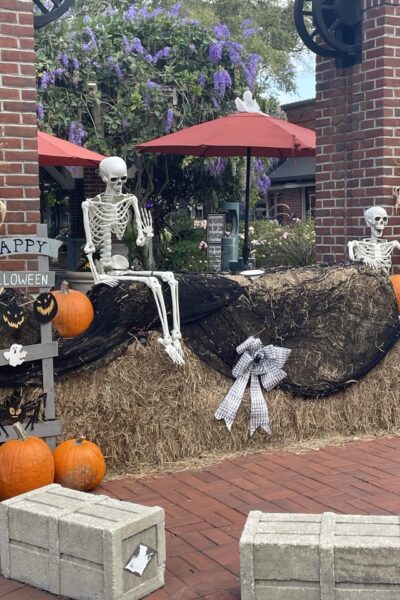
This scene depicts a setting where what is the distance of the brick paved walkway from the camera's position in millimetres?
3498

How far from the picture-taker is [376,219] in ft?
20.3

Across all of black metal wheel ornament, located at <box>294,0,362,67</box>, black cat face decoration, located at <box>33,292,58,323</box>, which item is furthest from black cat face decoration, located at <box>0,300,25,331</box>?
black metal wheel ornament, located at <box>294,0,362,67</box>

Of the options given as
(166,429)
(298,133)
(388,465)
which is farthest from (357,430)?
(298,133)

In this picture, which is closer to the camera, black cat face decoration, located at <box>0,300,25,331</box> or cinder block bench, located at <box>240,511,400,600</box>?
cinder block bench, located at <box>240,511,400,600</box>

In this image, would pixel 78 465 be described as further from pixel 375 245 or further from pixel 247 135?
pixel 247 135

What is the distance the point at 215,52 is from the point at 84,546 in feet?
43.0

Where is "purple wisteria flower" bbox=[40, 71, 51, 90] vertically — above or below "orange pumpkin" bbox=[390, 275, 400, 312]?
above

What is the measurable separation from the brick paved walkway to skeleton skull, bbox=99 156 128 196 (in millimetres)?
1938

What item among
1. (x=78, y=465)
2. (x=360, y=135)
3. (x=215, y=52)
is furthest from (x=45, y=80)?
(x=78, y=465)

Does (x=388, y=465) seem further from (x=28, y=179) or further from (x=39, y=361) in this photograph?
(x=28, y=179)

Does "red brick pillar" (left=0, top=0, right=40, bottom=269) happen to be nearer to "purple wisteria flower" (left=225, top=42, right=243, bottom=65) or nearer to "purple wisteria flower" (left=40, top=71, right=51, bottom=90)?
"purple wisteria flower" (left=40, top=71, right=51, bottom=90)

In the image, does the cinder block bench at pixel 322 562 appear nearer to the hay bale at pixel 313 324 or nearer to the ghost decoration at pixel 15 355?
the ghost decoration at pixel 15 355

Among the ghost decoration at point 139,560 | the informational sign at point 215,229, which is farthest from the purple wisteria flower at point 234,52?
the ghost decoration at point 139,560

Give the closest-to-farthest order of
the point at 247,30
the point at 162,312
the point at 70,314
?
1. the point at 70,314
2. the point at 162,312
3. the point at 247,30
